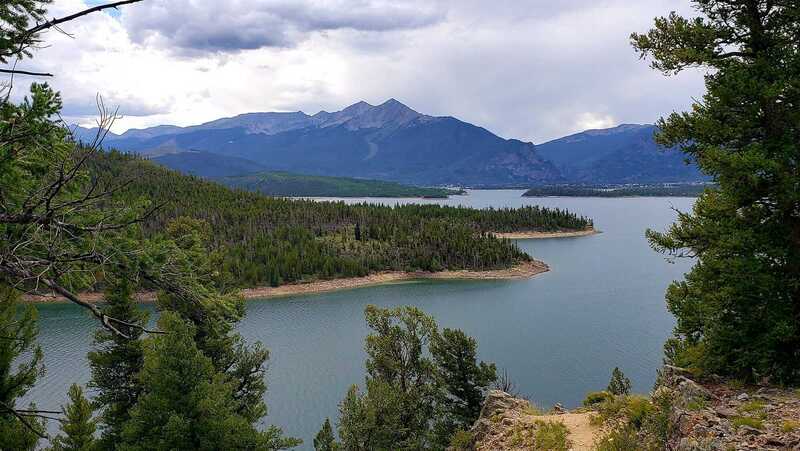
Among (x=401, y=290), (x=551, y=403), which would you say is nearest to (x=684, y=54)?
(x=551, y=403)

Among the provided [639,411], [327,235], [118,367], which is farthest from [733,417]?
[327,235]

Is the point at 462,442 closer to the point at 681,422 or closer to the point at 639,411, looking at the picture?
the point at 639,411

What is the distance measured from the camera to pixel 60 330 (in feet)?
209

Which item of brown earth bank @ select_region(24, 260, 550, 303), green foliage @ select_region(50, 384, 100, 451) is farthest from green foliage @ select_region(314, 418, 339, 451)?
brown earth bank @ select_region(24, 260, 550, 303)

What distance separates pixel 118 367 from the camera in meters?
21.9

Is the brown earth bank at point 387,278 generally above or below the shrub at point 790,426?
below

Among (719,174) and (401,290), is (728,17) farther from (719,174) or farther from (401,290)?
(401,290)

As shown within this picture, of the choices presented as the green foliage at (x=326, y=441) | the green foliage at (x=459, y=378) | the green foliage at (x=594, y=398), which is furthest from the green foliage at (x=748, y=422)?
the green foliage at (x=326, y=441)

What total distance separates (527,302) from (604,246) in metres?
67.5

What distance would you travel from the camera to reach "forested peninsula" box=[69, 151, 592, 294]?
4045 inches

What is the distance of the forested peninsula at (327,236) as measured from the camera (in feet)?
337

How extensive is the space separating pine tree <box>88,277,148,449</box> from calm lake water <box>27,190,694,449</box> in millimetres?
14031

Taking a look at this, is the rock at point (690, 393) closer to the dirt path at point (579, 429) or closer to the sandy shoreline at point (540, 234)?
the dirt path at point (579, 429)

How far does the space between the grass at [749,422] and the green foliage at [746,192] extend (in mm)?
2396
